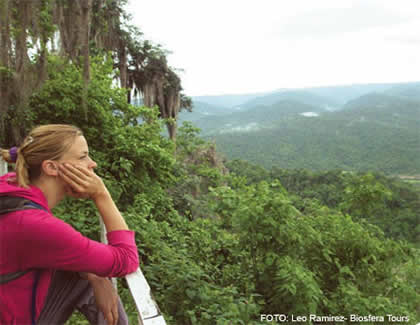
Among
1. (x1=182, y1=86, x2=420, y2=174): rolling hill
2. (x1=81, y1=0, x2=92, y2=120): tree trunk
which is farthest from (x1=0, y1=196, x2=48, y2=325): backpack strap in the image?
(x1=182, y1=86, x2=420, y2=174): rolling hill

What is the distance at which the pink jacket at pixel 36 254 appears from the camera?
0.86 metres

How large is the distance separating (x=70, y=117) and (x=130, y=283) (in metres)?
5.15

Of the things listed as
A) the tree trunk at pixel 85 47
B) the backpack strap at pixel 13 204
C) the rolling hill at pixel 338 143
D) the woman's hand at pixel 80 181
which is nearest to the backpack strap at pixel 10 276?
the backpack strap at pixel 13 204

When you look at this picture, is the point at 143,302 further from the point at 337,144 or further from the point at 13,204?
the point at 337,144

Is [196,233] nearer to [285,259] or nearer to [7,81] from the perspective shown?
[285,259]

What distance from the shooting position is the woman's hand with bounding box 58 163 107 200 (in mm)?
1040

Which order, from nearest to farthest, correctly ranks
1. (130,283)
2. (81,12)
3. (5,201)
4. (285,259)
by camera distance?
(5,201) → (130,283) → (285,259) → (81,12)

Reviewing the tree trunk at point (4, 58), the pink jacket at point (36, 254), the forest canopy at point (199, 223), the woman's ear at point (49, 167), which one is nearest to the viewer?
the pink jacket at point (36, 254)

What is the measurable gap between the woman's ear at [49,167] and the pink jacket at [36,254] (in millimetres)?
84

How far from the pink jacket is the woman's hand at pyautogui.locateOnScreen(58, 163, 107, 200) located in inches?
4.4

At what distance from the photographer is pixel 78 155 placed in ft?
3.54

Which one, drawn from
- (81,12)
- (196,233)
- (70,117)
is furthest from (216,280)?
(81,12)

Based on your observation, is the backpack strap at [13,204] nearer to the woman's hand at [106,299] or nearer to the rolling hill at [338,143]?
the woman's hand at [106,299]

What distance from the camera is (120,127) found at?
570cm
